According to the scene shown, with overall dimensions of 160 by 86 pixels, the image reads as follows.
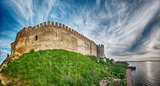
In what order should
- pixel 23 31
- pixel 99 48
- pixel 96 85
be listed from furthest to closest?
1. pixel 99 48
2. pixel 23 31
3. pixel 96 85

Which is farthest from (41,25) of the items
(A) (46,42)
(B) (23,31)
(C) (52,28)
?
(B) (23,31)

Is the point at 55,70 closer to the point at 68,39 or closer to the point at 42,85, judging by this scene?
the point at 42,85

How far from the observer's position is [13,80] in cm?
577

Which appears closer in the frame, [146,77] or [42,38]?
[42,38]

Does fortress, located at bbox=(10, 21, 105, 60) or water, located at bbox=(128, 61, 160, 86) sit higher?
fortress, located at bbox=(10, 21, 105, 60)

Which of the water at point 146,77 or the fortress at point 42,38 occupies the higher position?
the fortress at point 42,38

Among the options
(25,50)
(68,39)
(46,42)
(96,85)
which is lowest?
(96,85)

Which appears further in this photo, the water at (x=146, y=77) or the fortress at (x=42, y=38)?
the water at (x=146, y=77)

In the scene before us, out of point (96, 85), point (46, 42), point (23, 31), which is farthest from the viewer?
point (23, 31)

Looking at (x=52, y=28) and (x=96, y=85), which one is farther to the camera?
(x=52, y=28)

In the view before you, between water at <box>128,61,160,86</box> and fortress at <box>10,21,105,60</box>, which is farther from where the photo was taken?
water at <box>128,61,160,86</box>

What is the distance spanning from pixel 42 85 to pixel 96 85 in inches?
216

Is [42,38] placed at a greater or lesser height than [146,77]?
greater

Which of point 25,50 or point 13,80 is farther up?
point 25,50
